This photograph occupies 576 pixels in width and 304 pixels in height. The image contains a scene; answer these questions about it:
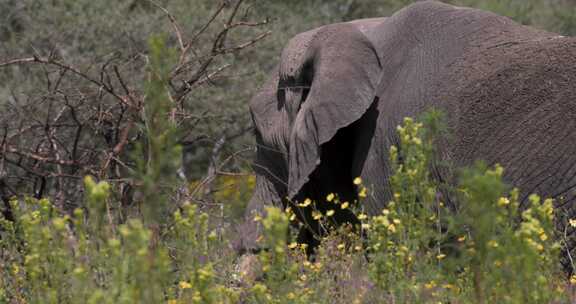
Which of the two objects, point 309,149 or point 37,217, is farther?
point 309,149

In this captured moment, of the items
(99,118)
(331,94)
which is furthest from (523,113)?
(99,118)

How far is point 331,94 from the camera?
22.0ft

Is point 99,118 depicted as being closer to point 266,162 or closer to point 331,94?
point 331,94

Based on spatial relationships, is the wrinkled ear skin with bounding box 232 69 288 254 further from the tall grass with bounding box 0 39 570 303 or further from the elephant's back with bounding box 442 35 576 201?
the tall grass with bounding box 0 39 570 303

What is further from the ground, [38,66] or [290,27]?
[38,66]

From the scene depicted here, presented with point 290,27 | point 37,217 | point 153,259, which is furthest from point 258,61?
point 153,259

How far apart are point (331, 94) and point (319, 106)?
99mm

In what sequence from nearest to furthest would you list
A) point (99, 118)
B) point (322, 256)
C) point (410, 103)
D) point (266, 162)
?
point (322, 256), point (410, 103), point (99, 118), point (266, 162)

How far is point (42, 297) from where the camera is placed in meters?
3.99

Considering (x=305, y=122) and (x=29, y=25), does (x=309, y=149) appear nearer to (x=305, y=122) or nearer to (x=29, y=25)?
(x=305, y=122)

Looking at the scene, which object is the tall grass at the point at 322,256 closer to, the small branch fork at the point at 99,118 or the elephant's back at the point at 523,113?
the small branch fork at the point at 99,118

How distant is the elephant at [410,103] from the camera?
5.52 meters

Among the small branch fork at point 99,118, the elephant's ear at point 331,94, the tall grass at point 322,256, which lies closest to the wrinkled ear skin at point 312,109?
the elephant's ear at point 331,94

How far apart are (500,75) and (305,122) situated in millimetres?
1443
